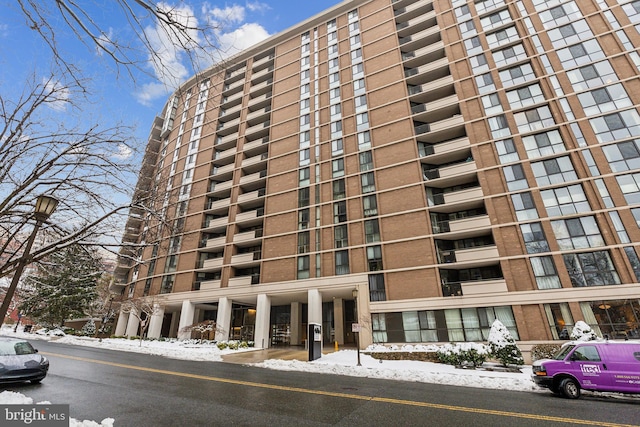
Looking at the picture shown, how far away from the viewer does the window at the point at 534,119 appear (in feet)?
79.7

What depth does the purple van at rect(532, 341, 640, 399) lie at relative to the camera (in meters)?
9.07

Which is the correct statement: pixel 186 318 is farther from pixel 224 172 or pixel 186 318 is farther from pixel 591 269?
pixel 591 269

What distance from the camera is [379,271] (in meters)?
25.1

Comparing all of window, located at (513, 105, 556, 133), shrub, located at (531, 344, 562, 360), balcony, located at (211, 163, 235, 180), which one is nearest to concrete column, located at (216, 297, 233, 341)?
balcony, located at (211, 163, 235, 180)

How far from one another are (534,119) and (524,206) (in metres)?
8.13

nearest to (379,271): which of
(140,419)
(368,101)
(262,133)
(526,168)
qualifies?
(526,168)

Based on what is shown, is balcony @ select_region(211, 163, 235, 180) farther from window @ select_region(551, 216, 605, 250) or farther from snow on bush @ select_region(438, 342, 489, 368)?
window @ select_region(551, 216, 605, 250)

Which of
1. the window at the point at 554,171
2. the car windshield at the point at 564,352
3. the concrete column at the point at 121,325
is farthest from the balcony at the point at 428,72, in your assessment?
the concrete column at the point at 121,325

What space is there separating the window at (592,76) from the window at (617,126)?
10.9ft

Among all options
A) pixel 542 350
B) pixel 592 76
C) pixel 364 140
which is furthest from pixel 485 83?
pixel 542 350

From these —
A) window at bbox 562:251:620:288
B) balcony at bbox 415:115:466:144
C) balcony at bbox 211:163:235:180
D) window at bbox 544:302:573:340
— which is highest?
balcony at bbox 211:163:235:180

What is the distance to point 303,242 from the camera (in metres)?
29.6

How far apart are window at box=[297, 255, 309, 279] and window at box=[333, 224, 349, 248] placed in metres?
3.36

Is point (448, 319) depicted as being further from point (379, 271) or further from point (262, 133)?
point (262, 133)
